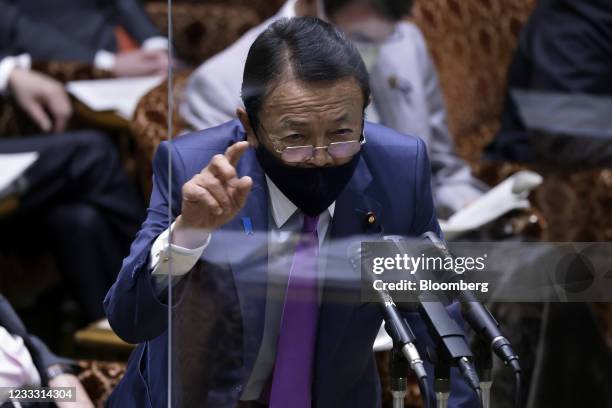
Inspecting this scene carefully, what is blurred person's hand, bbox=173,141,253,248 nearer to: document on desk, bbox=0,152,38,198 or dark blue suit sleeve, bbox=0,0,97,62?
document on desk, bbox=0,152,38,198

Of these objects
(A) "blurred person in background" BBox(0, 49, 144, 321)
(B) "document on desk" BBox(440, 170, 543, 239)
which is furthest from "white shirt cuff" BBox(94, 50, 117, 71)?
(B) "document on desk" BBox(440, 170, 543, 239)

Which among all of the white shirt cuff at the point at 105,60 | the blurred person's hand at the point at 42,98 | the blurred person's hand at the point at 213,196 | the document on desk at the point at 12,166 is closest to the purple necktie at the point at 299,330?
the blurred person's hand at the point at 213,196

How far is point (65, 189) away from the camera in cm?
183

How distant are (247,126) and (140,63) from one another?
83cm

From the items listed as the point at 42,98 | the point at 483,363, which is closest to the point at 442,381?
the point at 483,363

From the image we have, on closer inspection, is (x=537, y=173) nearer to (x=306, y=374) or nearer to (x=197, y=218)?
(x=306, y=374)

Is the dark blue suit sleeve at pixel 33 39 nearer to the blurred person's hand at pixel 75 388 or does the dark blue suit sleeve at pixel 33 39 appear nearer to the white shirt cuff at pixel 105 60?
the white shirt cuff at pixel 105 60

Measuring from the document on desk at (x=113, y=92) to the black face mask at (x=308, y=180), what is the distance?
2.02ft

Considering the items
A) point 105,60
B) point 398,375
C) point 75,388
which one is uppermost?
point 105,60

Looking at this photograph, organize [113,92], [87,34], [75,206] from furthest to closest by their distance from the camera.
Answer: [87,34], [113,92], [75,206]

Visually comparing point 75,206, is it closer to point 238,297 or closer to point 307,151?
point 238,297

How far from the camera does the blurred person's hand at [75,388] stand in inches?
64.5

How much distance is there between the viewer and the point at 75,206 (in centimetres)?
Answer: 182

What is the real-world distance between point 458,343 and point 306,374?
0.27 metres
